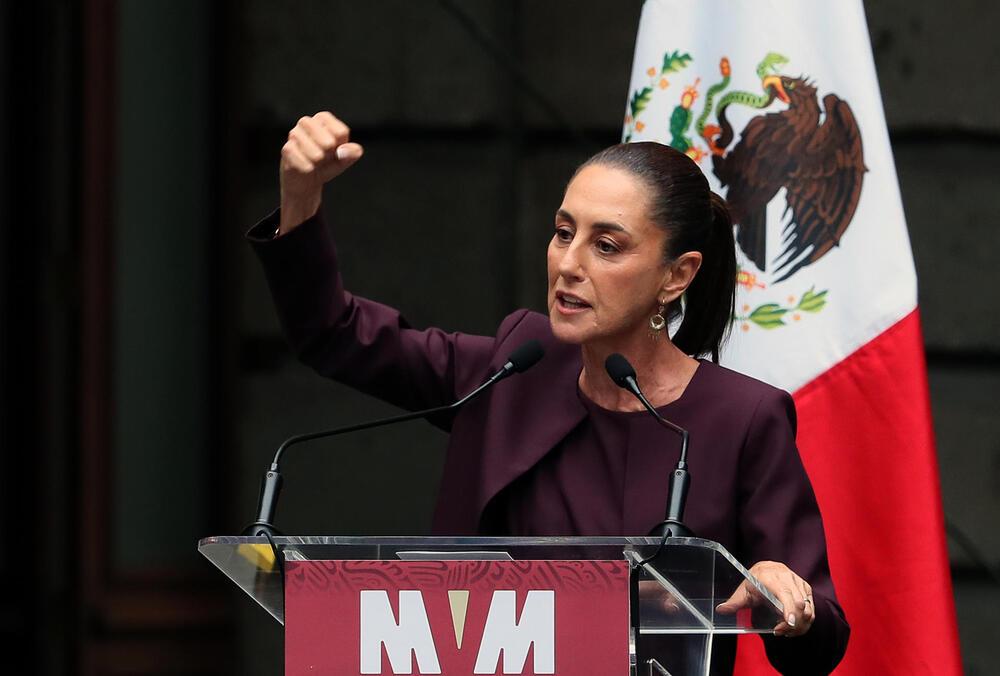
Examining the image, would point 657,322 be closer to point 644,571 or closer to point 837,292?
point 644,571

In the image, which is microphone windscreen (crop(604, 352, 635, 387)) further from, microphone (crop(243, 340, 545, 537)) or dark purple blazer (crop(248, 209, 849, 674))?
dark purple blazer (crop(248, 209, 849, 674))

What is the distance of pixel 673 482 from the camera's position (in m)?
2.08

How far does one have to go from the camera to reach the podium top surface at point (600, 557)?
1934 mm

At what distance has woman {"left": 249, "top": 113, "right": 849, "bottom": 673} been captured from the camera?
2.38 meters

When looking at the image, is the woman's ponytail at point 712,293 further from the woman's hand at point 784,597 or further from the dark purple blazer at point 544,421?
the woman's hand at point 784,597

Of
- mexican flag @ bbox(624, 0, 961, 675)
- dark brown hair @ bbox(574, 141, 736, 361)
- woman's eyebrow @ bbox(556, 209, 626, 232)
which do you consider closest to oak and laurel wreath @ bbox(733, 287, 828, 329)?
mexican flag @ bbox(624, 0, 961, 675)

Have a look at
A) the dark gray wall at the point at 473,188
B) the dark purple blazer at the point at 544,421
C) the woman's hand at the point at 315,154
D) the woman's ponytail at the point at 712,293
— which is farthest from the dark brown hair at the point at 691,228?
the dark gray wall at the point at 473,188

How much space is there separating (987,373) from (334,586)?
3.05 meters

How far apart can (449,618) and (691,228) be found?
0.86 metres

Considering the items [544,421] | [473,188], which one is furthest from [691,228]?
[473,188]

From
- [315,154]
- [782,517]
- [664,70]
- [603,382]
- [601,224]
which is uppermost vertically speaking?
[664,70]

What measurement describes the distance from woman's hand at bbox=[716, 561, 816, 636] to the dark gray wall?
2.45 meters

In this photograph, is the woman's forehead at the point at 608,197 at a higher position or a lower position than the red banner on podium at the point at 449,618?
higher

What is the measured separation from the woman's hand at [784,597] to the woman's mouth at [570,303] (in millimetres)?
483
